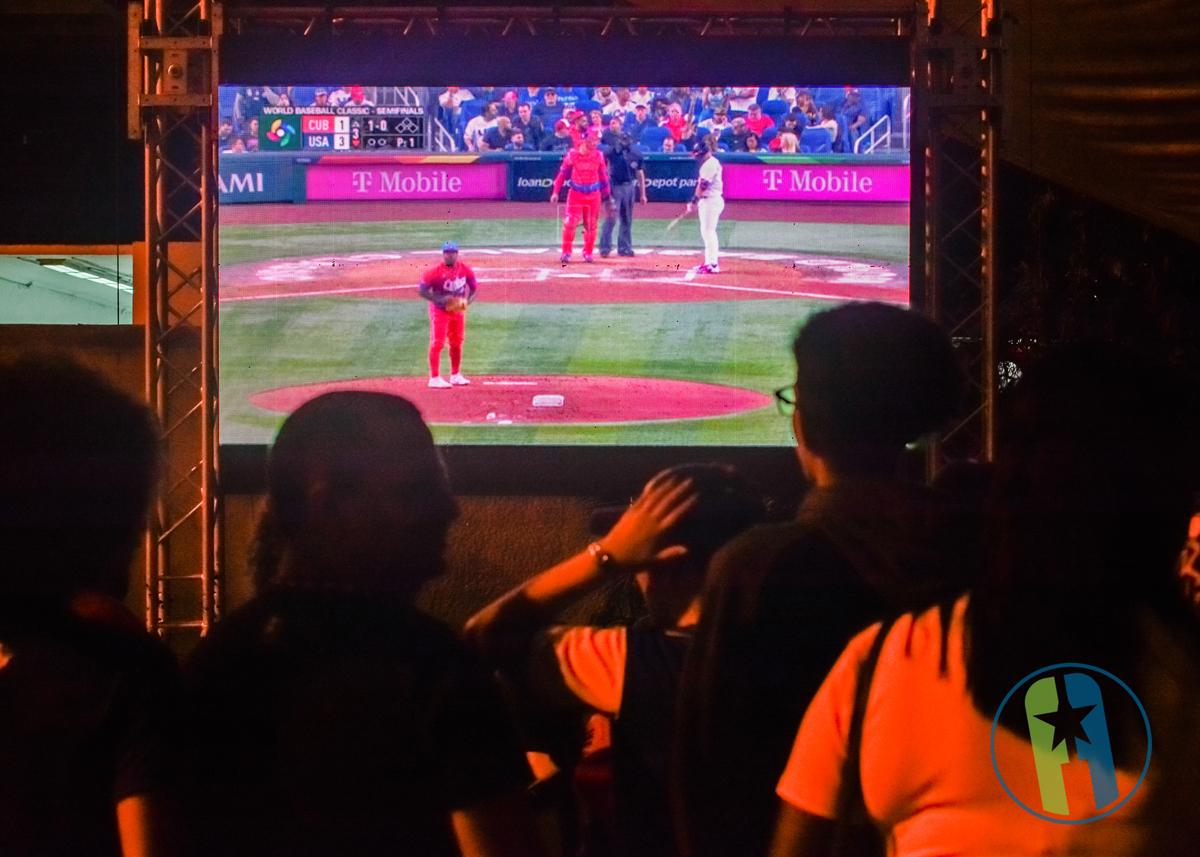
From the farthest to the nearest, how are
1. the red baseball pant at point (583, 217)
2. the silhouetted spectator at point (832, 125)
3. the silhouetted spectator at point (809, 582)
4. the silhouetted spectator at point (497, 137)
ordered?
1. the red baseball pant at point (583, 217)
2. the silhouetted spectator at point (497, 137)
3. the silhouetted spectator at point (832, 125)
4. the silhouetted spectator at point (809, 582)

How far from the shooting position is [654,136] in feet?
17.8

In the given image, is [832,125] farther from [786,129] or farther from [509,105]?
[509,105]

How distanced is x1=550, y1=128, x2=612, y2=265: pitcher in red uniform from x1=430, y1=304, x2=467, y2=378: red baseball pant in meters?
0.56

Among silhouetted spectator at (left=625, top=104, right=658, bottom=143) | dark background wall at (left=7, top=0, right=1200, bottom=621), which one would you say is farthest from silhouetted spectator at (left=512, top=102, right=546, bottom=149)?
dark background wall at (left=7, top=0, right=1200, bottom=621)

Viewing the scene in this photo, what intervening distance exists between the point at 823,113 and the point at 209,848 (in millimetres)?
4580

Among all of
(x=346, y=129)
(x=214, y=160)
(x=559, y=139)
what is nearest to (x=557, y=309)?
(x=559, y=139)

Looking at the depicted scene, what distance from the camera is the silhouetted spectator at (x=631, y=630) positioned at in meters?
1.32

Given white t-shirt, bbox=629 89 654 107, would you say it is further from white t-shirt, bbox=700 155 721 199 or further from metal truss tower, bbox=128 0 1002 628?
white t-shirt, bbox=700 155 721 199

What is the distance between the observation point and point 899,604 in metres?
1.34

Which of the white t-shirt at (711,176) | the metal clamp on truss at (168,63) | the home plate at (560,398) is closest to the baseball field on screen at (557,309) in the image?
the home plate at (560,398)

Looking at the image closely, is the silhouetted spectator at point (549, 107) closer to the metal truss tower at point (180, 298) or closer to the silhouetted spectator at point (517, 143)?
the silhouetted spectator at point (517, 143)

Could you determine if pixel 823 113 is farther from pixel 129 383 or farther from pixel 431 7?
pixel 129 383

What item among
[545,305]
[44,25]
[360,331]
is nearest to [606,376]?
[545,305]

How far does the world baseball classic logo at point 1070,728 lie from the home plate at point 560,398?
4015 millimetres
